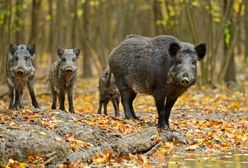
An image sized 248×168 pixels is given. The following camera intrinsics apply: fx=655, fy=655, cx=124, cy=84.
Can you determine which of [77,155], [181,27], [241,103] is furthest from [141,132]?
[181,27]

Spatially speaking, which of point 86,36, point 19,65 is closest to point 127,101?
point 19,65

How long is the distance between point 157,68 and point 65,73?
6.37 feet

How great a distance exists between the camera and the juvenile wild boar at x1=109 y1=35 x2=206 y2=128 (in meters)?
12.0

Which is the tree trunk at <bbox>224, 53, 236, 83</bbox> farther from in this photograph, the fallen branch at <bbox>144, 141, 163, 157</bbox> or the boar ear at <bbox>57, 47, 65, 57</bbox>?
the fallen branch at <bbox>144, 141, 163, 157</bbox>

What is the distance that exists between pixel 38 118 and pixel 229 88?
1279 cm

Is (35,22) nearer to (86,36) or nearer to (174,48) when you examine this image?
(86,36)

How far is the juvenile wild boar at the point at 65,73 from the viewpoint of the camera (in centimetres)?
1323

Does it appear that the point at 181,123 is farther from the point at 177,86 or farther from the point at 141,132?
the point at 141,132

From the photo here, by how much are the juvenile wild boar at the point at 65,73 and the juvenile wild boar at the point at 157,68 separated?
90 cm

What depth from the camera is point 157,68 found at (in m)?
12.6

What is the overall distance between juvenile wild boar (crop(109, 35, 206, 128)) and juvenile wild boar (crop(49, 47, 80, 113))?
2.95ft

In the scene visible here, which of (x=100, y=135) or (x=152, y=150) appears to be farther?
(x=100, y=135)

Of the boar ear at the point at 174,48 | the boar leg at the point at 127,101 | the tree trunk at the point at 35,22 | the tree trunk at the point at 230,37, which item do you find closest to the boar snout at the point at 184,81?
the boar ear at the point at 174,48

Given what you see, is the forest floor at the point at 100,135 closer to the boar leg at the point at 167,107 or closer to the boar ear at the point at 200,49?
the boar leg at the point at 167,107
